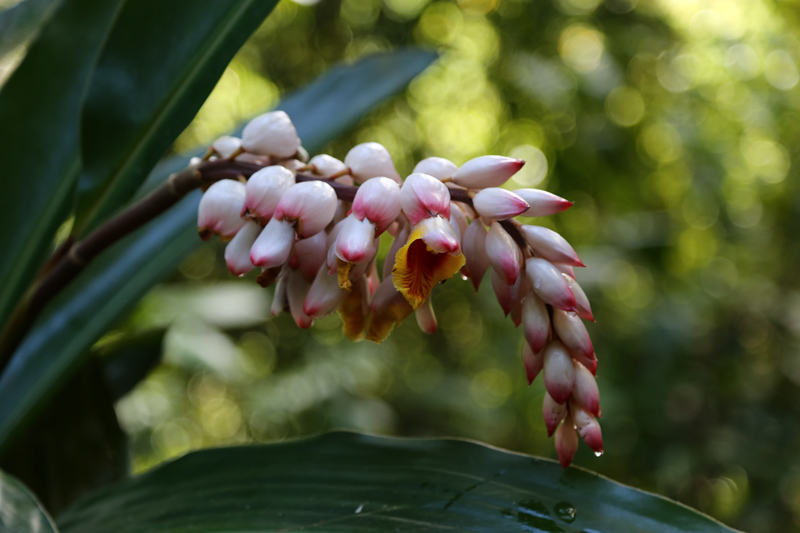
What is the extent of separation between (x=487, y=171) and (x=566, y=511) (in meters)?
0.16

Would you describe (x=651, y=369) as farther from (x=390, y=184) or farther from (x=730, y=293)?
(x=390, y=184)

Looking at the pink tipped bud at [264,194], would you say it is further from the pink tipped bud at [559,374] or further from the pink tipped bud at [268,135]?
the pink tipped bud at [559,374]

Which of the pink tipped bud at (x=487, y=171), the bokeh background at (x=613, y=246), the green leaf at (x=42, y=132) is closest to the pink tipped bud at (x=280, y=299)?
the pink tipped bud at (x=487, y=171)

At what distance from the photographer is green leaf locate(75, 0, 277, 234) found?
Result: 0.34 m

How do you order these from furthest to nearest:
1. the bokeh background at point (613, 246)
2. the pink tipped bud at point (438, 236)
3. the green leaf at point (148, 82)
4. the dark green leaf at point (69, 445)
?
1. the bokeh background at point (613, 246)
2. the dark green leaf at point (69, 445)
3. the green leaf at point (148, 82)
4. the pink tipped bud at point (438, 236)

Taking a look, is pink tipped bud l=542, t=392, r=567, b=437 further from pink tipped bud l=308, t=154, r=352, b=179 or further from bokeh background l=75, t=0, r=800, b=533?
bokeh background l=75, t=0, r=800, b=533

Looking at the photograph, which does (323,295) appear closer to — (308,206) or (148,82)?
(308,206)

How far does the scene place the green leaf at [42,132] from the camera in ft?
1.37

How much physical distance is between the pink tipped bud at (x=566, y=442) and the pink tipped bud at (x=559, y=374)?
0.07 feet

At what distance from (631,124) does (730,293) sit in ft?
2.03

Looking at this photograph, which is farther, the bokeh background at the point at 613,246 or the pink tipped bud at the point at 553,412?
the bokeh background at the point at 613,246

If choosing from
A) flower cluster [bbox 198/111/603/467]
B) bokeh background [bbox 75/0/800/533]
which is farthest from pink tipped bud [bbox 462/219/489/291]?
bokeh background [bbox 75/0/800/533]

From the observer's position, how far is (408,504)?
0.89 feet

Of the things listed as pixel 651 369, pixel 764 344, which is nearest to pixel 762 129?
pixel 764 344
